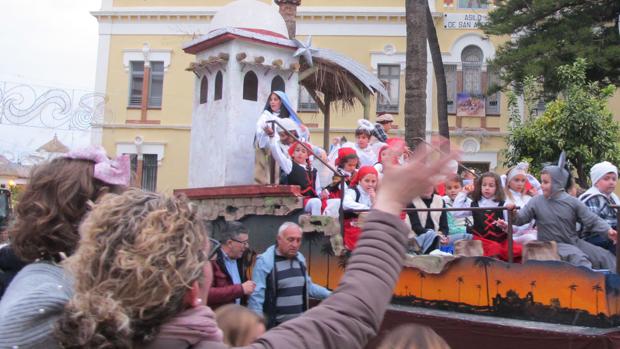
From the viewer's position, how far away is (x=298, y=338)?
1646 mm

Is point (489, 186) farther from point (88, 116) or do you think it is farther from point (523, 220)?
point (88, 116)

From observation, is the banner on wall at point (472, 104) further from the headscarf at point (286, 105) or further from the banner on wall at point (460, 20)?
the headscarf at point (286, 105)

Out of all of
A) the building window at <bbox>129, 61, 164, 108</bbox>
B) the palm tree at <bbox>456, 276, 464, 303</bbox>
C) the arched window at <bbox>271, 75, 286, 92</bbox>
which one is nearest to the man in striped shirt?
the palm tree at <bbox>456, 276, 464, 303</bbox>

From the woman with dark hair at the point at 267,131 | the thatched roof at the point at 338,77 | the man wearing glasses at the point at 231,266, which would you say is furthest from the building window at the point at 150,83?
the man wearing glasses at the point at 231,266

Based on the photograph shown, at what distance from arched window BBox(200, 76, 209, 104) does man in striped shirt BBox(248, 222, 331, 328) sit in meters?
4.42

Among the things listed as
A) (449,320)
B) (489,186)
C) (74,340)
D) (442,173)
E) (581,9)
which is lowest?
(449,320)

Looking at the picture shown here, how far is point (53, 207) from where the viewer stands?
2070mm

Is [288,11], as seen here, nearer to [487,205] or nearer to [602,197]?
[487,205]

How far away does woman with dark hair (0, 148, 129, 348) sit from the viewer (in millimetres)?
1764

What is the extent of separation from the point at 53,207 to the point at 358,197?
5.54m

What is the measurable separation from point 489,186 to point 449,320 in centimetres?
165

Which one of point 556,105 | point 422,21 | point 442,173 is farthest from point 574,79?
point 442,173

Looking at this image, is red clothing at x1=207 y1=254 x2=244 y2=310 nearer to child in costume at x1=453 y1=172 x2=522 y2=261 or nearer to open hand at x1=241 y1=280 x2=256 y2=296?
open hand at x1=241 y1=280 x2=256 y2=296

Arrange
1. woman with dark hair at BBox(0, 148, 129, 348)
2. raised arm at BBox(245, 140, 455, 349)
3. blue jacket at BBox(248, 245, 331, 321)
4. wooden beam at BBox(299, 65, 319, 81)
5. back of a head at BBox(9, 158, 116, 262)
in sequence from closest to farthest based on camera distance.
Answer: raised arm at BBox(245, 140, 455, 349), woman with dark hair at BBox(0, 148, 129, 348), back of a head at BBox(9, 158, 116, 262), blue jacket at BBox(248, 245, 331, 321), wooden beam at BBox(299, 65, 319, 81)
